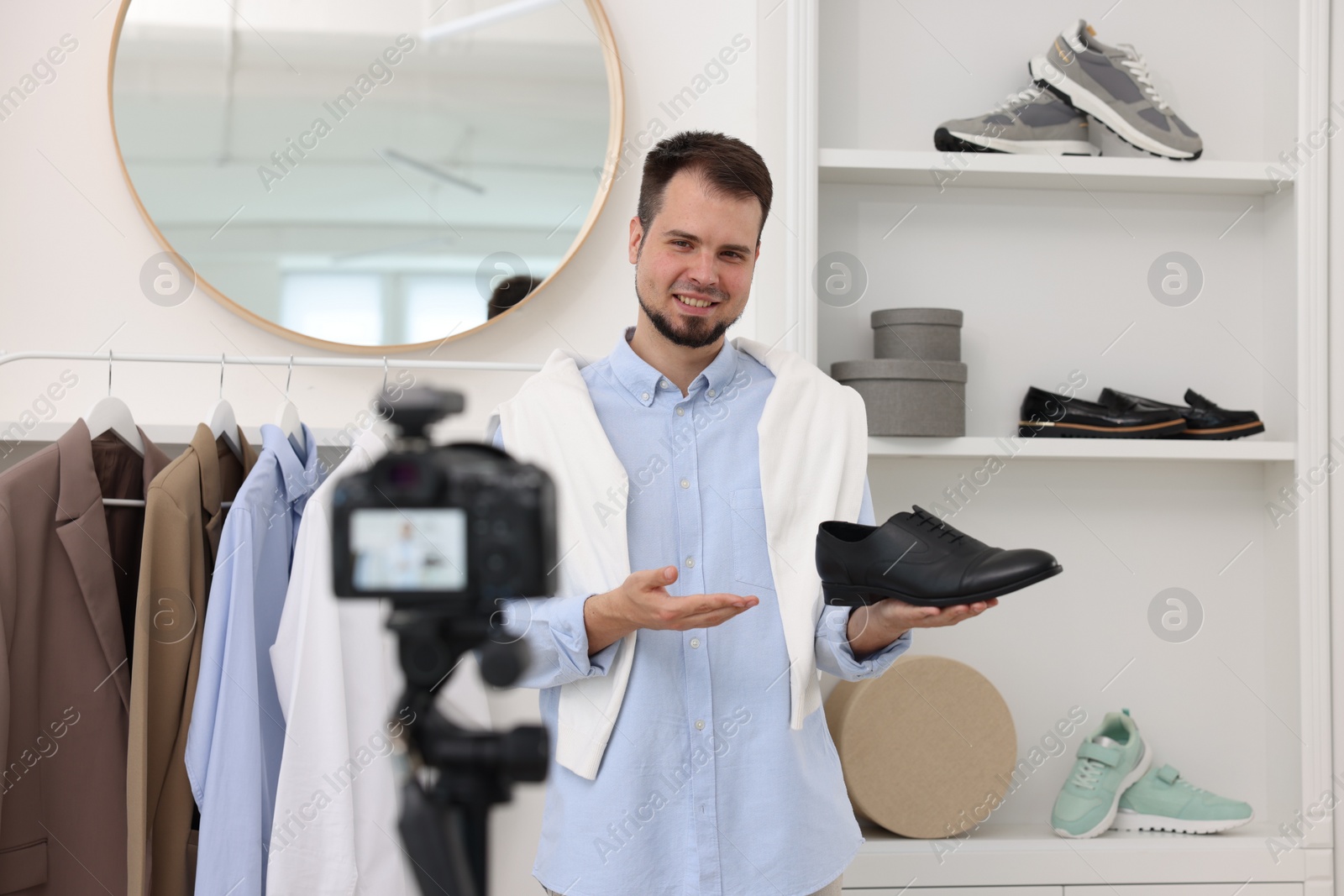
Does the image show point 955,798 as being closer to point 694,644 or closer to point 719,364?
point 694,644

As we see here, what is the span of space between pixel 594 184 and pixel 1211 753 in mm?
1627

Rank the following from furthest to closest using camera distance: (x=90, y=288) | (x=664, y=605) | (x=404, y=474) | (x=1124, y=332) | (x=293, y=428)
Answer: (x=1124, y=332)
(x=90, y=288)
(x=293, y=428)
(x=664, y=605)
(x=404, y=474)

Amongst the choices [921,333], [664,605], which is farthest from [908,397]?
[664,605]

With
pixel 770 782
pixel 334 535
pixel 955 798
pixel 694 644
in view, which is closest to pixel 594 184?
pixel 694 644

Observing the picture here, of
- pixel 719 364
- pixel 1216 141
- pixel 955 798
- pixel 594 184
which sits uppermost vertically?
pixel 1216 141

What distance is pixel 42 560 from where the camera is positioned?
123 centimetres

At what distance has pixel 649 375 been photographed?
124 centimetres

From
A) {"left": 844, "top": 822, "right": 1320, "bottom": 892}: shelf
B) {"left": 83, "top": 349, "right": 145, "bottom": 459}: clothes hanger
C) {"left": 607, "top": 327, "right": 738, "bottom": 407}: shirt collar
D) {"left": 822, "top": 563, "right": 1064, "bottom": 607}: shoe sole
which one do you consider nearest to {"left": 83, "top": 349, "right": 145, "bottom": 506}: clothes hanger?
{"left": 83, "top": 349, "right": 145, "bottom": 459}: clothes hanger

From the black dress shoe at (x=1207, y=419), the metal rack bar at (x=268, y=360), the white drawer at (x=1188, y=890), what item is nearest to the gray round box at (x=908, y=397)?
the black dress shoe at (x=1207, y=419)

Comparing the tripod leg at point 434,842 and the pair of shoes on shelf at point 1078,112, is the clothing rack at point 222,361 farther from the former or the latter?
the tripod leg at point 434,842

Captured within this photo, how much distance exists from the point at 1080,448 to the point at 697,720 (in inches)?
40.7

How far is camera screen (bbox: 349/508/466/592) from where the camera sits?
0.92 ft

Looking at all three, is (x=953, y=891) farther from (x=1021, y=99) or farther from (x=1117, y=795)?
(x=1021, y=99)

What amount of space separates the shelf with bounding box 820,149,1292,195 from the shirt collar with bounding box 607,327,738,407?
2.32ft
